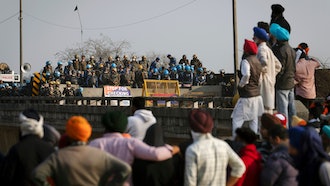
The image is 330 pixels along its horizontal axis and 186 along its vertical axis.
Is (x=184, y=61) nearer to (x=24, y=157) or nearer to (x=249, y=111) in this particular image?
(x=249, y=111)

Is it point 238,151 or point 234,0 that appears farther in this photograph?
point 234,0

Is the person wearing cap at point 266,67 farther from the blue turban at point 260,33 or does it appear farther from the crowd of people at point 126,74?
the crowd of people at point 126,74

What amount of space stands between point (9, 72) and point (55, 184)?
169 ft

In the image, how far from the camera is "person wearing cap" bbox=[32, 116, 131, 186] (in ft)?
21.1

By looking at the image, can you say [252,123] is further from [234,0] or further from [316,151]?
[234,0]

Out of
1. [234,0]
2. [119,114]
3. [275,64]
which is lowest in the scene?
[119,114]

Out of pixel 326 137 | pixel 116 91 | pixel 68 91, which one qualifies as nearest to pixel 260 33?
pixel 326 137

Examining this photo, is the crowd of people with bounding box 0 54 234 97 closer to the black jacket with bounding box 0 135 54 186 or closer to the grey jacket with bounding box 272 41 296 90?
the grey jacket with bounding box 272 41 296 90

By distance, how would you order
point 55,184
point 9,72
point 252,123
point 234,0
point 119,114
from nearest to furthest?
point 55,184 → point 119,114 → point 252,123 → point 234,0 → point 9,72

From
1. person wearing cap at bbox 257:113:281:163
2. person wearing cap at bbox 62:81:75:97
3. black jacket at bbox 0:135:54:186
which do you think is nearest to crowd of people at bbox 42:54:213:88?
person wearing cap at bbox 62:81:75:97

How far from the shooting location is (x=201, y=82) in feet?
126

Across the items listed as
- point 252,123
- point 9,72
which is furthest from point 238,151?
point 9,72

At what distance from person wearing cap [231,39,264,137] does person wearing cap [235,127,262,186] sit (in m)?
3.36

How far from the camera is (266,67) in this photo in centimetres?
1120
